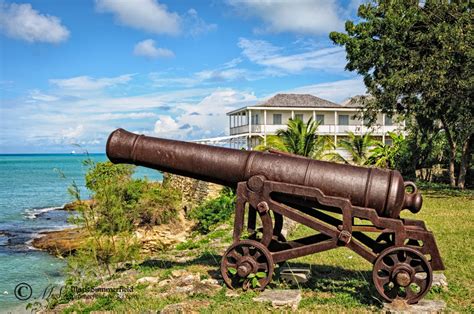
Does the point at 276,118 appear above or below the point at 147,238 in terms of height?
above

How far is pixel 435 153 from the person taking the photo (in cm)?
2812

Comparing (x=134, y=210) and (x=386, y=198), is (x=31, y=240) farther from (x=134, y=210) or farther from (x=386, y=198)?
(x=386, y=198)

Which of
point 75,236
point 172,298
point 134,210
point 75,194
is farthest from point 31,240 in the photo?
point 172,298

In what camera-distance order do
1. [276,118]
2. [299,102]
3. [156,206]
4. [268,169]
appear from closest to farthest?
1. [268,169]
2. [156,206]
3. [276,118]
4. [299,102]

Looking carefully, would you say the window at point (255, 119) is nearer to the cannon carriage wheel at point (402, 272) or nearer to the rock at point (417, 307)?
the cannon carriage wheel at point (402, 272)

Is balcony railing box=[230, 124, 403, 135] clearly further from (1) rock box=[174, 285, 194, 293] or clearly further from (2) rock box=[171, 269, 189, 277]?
(1) rock box=[174, 285, 194, 293]

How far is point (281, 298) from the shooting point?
5.82m

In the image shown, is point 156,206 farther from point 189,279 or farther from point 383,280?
point 383,280

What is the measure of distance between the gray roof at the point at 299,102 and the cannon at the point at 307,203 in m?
30.7

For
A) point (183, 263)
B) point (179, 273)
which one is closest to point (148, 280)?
point (179, 273)

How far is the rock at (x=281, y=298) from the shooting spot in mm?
5723

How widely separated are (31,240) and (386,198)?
18858 millimetres

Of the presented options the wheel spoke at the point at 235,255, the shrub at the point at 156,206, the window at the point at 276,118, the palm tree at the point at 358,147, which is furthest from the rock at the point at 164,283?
the window at the point at 276,118

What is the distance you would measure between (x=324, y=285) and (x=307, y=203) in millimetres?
1331
